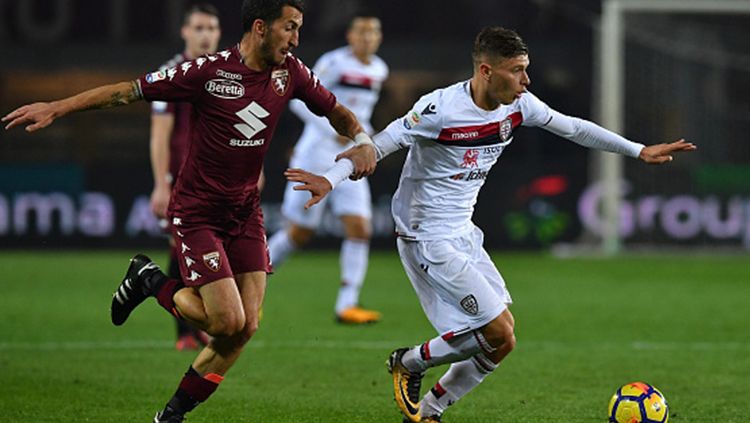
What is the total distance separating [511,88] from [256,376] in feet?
8.75

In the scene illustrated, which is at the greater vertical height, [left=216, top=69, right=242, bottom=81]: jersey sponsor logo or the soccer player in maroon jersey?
[left=216, top=69, right=242, bottom=81]: jersey sponsor logo

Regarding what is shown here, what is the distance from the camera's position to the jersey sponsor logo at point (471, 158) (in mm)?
6309

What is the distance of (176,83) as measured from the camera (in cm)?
586

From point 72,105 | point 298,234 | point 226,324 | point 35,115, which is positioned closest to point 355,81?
point 298,234

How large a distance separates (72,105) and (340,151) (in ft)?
17.7

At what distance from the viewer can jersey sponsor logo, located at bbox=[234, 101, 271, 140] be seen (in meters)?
5.96

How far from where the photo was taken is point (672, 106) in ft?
61.1

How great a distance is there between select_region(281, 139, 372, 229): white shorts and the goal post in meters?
7.47

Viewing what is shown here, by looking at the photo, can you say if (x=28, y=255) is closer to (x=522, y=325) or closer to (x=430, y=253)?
(x=522, y=325)

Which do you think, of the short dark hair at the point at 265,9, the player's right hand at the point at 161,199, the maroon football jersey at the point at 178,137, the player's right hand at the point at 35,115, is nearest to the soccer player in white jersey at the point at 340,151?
the maroon football jersey at the point at 178,137

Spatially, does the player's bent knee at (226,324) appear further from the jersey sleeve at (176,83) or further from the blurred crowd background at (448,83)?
the blurred crowd background at (448,83)

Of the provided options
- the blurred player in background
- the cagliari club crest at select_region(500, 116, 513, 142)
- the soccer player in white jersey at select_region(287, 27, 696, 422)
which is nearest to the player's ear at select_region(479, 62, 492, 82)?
the soccer player in white jersey at select_region(287, 27, 696, 422)

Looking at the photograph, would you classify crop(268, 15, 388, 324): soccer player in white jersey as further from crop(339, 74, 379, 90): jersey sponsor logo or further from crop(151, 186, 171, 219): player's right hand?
crop(151, 186, 171, 219): player's right hand

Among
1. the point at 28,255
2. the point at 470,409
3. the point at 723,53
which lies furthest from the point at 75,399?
the point at 723,53
